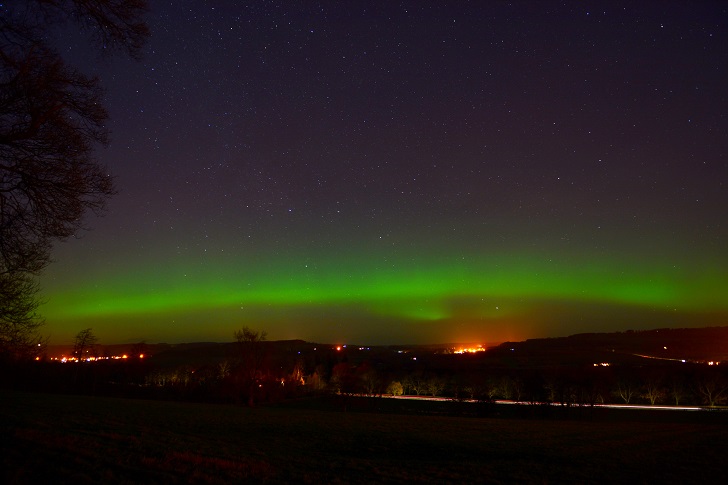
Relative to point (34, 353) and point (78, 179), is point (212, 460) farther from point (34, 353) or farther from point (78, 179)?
point (78, 179)

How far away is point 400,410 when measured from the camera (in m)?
55.3

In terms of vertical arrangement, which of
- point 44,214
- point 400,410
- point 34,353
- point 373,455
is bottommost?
point 400,410

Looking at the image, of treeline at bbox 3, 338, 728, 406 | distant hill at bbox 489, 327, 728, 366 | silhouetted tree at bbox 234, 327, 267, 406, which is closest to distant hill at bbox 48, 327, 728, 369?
distant hill at bbox 489, 327, 728, 366

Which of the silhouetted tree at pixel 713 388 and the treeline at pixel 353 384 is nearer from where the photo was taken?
the treeline at pixel 353 384

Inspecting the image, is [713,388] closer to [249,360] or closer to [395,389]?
[395,389]

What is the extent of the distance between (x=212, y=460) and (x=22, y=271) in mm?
6116

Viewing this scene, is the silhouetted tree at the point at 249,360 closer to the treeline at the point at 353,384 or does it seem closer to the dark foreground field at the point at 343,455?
the treeline at the point at 353,384

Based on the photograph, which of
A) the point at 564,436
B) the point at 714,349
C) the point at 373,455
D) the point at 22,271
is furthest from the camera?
the point at 714,349

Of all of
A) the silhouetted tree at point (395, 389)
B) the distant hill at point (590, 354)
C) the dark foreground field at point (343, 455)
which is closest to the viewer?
the dark foreground field at point (343, 455)

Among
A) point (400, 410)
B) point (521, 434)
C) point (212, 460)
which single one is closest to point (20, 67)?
point (212, 460)

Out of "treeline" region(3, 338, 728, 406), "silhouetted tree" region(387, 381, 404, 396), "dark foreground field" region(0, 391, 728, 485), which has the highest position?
"dark foreground field" region(0, 391, 728, 485)

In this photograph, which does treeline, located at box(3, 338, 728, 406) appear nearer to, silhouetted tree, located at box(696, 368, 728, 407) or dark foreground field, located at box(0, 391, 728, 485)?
silhouetted tree, located at box(696, 368, 728, 407)

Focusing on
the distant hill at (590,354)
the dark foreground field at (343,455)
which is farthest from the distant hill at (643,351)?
the dark foreground field at (343,455)

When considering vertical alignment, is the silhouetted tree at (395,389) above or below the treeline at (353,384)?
below
